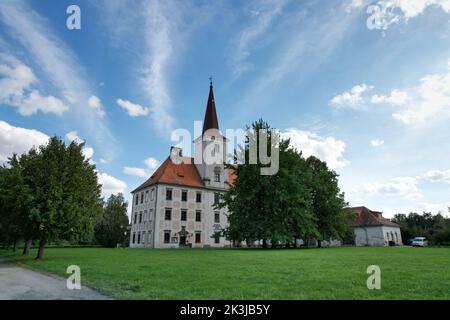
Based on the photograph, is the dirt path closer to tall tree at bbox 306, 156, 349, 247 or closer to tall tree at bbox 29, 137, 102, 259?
tall tree at bbox 29, 137, 102, 259

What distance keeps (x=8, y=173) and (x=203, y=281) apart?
52.2 feet

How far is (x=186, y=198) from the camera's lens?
51.4 metres

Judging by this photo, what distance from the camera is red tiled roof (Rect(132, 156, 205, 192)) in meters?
50.4

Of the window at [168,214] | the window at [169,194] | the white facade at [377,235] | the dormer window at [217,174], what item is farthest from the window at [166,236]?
the white facade at [377,235]

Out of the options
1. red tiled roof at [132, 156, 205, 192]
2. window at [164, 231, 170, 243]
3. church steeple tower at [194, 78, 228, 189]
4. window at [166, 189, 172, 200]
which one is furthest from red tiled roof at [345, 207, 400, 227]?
window at [164, 231, 170, 243]

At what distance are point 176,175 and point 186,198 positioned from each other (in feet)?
12.9

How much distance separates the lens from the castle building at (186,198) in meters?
48.5

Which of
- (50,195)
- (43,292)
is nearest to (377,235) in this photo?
(50,195)

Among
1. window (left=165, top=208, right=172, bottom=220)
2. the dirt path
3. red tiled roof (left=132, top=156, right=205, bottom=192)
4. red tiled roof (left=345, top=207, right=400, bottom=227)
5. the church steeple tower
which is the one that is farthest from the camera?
red tiled roof (left=345, top=207, right=400, bottom=227)

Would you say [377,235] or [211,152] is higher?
[211,152]

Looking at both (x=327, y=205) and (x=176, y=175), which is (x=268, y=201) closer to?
(x=327, y=205)

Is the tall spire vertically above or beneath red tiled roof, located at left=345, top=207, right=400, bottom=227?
above
